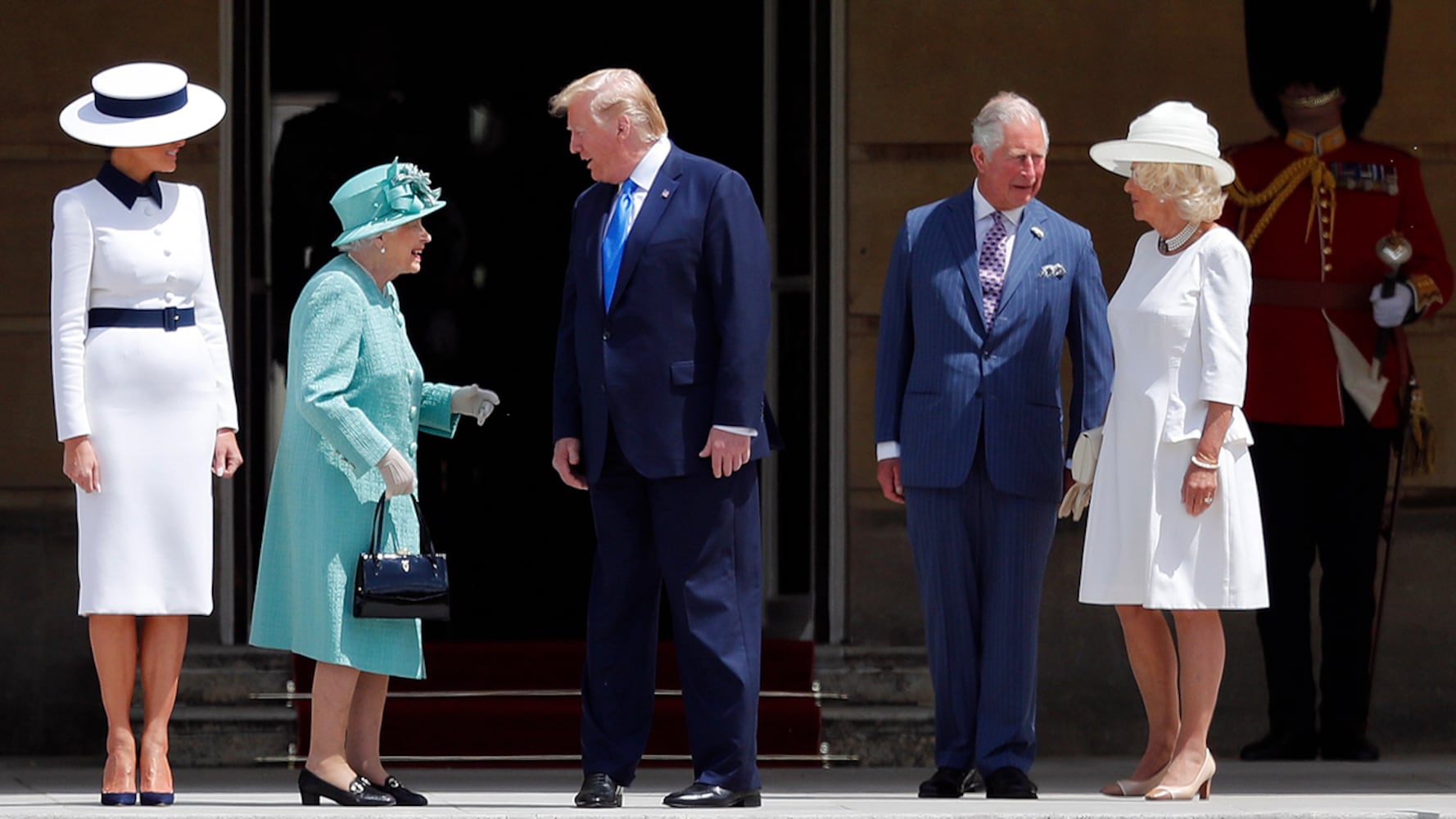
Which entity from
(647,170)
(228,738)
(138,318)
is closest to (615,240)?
(647,170)

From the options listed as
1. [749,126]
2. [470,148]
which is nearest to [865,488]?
[749,126]

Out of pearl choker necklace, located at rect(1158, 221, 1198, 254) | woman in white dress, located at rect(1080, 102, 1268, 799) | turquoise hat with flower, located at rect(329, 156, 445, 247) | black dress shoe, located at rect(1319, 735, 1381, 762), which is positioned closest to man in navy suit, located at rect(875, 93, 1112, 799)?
woman in white dress, located at rect(1080, 102, 1268, 799)

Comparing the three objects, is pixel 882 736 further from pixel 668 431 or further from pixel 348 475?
pixel 348 475

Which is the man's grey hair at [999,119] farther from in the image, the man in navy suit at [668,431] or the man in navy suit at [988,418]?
the man in navy suit at [668,431]

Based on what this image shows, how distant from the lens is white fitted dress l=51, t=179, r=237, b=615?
6.19m

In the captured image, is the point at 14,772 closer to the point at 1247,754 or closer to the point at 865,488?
the point at 865,488

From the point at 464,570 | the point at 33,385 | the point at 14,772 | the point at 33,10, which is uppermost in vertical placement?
the point at 33,10

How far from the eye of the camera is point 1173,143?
6.57m

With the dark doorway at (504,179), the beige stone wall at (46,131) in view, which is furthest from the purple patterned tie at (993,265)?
the beige stone wall at (46,131)

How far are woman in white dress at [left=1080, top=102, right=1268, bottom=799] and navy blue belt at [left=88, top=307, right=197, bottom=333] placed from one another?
2479mm

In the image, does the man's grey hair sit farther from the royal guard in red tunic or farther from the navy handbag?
the navy handbag

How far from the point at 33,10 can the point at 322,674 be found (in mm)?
3172

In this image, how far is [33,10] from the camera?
27.5 feet

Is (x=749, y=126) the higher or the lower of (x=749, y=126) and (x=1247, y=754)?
the higher
